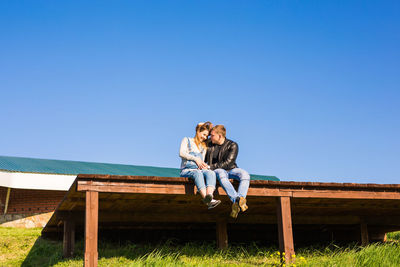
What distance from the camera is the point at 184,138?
8195 millimetres

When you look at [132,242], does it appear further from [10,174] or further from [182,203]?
[10,174]

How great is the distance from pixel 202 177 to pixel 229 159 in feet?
2.62

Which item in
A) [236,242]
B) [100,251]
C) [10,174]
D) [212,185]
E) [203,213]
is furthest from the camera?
[10,174]

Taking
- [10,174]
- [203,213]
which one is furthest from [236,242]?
[10,174]

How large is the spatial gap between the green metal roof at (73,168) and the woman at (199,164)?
1161 centimetres

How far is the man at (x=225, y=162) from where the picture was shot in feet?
25.7

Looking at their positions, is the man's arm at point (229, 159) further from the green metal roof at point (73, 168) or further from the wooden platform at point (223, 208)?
the green metal roof at point (73, 168)

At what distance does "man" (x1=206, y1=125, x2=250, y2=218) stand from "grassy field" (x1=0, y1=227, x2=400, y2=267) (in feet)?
5.25

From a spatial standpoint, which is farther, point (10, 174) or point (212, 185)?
point (10, 174)

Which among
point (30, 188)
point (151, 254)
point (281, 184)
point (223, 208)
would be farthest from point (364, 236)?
point (30, 188)

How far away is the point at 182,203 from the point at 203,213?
5.48ft

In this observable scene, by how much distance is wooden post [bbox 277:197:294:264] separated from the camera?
27.8 feet

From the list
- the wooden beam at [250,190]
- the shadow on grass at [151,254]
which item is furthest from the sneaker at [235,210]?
the shadow on grass at [151,254]

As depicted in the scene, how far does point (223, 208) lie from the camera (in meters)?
10.7
